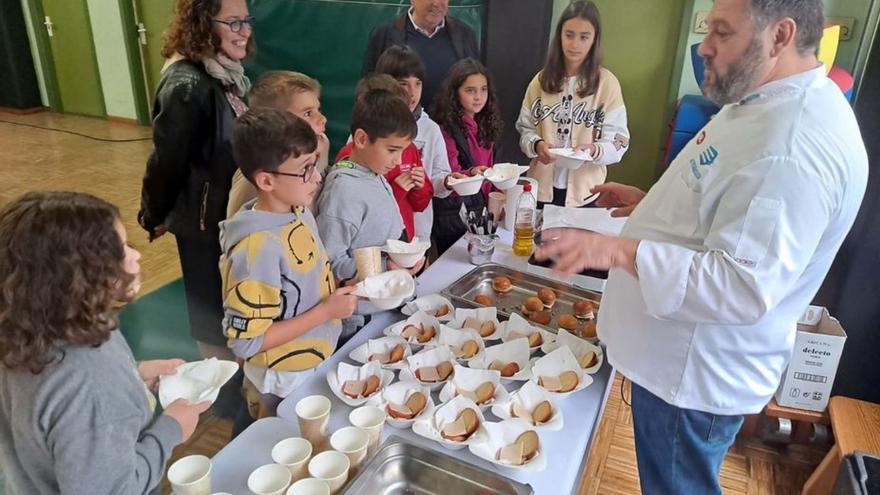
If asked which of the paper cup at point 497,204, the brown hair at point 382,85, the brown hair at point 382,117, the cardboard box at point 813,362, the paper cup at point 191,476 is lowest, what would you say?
the cardboard box at point 813,362

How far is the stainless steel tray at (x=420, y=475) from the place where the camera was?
1.18 meters

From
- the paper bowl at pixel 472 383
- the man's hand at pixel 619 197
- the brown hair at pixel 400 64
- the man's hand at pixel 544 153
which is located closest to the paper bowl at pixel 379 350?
the paper bowl at pixel 472 383

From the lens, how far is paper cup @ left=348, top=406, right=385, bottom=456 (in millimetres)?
1235

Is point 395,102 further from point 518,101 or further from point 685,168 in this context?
point 518,101

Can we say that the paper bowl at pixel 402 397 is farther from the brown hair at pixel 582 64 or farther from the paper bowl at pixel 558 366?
the brown hair at pixel 582 64

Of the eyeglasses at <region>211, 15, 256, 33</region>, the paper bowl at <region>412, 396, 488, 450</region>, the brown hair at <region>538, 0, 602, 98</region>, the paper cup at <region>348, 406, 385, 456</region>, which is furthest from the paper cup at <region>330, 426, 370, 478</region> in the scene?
the brown hair at <region>538, 0, 602, 98</region>

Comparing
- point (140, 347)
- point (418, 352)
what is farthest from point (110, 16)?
point (418, 352)

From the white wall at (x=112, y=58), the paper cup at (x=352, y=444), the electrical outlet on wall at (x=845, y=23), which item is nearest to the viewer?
the paper cup at (x=352, y=444)

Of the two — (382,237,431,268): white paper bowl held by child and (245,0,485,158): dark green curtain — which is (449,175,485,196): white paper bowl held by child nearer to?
(382,237,431,268): white paper bowl held by child

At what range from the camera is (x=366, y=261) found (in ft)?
5.45

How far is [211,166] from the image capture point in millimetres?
2016

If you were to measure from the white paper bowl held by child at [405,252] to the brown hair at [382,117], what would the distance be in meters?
0.33

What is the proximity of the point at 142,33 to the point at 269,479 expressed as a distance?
6.26 meters

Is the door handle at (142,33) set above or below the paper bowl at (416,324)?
above
